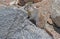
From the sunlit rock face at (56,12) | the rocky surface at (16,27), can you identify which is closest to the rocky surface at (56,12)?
the sunlit rock face at (56,12)

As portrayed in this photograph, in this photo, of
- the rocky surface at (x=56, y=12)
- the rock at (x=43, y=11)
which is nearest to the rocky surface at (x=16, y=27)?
the rock at (x=43, y=11)

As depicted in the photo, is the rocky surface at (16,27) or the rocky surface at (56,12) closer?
the rocky surface at (16,27)

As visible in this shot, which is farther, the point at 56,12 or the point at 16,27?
the point at 56,12

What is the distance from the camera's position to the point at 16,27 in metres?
1.10

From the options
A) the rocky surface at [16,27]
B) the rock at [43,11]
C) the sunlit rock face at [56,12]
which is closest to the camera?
the rocky surface at [16,27]

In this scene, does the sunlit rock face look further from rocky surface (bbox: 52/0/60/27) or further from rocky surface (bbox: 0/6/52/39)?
rocky surface (bbox: 0/6/52/39)

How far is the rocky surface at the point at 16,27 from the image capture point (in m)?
1.04

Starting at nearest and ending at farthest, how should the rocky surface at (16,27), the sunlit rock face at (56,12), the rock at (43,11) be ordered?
1. the rocky surface at (16,27)
2. the rock at (43,11)
3. the sunlit rock face at (56,12)

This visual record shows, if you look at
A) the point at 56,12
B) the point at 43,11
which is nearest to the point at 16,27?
the point at 43,11

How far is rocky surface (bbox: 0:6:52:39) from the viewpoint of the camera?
3.40 ft

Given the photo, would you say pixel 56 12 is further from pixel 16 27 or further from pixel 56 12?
pixel 16 27

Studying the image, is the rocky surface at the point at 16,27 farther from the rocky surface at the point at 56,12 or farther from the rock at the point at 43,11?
the rocky surface at the point at 56,12

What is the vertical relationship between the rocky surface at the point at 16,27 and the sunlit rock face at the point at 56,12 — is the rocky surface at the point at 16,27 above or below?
above

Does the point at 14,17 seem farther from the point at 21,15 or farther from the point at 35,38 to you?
the point at 35,38
